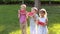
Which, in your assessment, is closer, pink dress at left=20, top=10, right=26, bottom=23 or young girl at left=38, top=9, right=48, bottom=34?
young girl at left=38, top=9, right=48, bottom=34

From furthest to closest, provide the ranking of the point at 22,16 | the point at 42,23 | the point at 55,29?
the point at 55,29 < the point at 22,16 < the point at 42,23

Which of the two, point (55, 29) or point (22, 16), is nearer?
point (22, 16)

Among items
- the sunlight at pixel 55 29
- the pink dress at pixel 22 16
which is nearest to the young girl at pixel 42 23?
the pink dress at pixel 22 16

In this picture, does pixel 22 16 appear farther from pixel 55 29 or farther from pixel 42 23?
pixel 55 29

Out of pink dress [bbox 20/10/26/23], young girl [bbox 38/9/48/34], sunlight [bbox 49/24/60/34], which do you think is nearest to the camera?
young girl [bbox 38/9/48/34]

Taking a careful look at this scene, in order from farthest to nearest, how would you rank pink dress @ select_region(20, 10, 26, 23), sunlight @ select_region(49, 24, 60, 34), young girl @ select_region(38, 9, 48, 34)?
sunlight @ select_region(49, 24, 60, 34) → pink dress @ select_region(20, 10, 26, 23) → young girl @ select_region(38, 9, 48, 34)

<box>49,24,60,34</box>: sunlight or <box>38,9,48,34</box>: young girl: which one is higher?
<box>38,9,48,34</box>: young girl

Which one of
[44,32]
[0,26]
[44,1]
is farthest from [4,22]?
[44,1]

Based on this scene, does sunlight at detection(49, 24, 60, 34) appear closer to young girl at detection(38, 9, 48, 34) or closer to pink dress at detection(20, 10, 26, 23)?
pink dress at detection(20, 10, 26, 23)

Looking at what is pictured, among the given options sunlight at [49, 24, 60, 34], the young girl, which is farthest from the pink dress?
sunlight at [49, 24, 60, 34]

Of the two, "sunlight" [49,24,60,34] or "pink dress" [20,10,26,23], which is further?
"sunlight" [49,24,60,34]

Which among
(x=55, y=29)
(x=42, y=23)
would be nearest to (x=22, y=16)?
(x=42, y=23)

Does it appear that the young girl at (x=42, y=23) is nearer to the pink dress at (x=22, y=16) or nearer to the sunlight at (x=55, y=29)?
the pink dress at (x=22, y=16)

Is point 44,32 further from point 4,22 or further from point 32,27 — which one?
point 4,22
